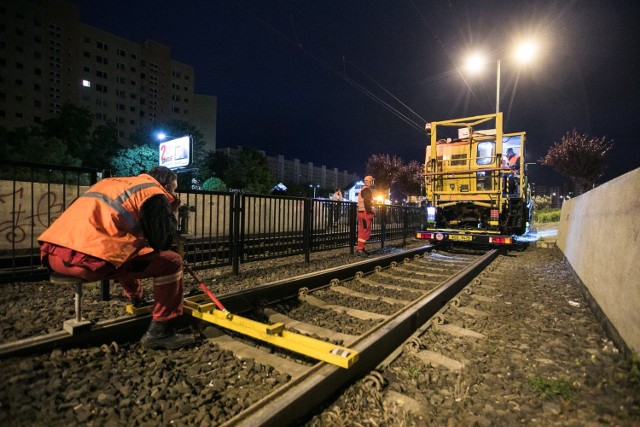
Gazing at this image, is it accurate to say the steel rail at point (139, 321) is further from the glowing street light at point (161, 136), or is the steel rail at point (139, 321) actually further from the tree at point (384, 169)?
the tree at point (384, 169)

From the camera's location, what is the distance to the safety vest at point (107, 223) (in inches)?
93.1

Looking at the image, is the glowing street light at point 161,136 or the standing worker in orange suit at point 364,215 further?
the glowing street light at point 161,136

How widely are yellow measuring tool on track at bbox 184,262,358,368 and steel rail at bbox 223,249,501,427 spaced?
3.1 inches

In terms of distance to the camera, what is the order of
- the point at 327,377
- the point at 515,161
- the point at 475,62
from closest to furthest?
1. the point at 327,377
2. the point at 515,161
3. the point at 475,62

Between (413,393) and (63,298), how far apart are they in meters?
4.24

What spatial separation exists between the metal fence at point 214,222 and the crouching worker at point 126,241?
0.41 m

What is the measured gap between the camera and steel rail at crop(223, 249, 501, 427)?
1778mm

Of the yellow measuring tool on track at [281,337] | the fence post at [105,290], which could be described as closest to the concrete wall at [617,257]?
the yellow measuring tool on track at [281,337]

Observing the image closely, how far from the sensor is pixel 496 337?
10.6 ft

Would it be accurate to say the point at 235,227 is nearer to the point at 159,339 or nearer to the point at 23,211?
the point at 159,339

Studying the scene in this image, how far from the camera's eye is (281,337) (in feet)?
8.53

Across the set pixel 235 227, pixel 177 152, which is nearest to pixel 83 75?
pixel 177 152

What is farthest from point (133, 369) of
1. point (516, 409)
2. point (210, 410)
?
point (516, 409)

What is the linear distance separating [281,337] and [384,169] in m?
55.4
